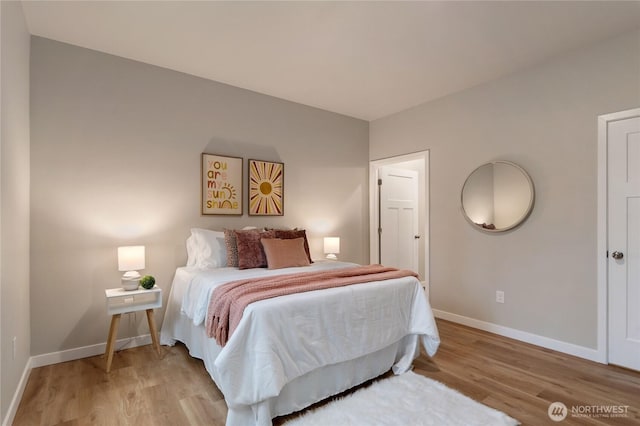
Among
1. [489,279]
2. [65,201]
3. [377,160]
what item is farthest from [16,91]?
[489,279]

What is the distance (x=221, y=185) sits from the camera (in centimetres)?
362

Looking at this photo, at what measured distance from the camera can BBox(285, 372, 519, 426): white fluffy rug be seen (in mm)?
1909

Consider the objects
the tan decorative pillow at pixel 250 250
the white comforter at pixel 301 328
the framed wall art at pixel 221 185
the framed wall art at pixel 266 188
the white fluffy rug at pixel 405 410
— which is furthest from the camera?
the framed wall art at pixel 266 188

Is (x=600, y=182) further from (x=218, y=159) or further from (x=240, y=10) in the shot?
(x=218, y=159)

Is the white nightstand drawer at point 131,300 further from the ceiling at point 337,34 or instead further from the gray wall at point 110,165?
the ceiling at point 337,34

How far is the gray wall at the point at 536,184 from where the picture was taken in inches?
111

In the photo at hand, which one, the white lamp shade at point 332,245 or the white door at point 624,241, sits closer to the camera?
the white door at point 624,241

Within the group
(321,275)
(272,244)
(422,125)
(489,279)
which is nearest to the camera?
(321,275)

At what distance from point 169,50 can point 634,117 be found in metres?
3.98

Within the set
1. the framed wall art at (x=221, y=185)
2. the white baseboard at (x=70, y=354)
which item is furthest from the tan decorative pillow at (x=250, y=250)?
the white baseboard at (x=70, y=354)

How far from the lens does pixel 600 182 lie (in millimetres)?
2773

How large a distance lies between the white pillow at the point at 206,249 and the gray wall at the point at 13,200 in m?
1.25

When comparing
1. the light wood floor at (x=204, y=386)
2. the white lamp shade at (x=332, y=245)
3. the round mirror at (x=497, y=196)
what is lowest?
the light wood floor at (x=204, y=386)

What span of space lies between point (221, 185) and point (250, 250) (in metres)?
0.89
